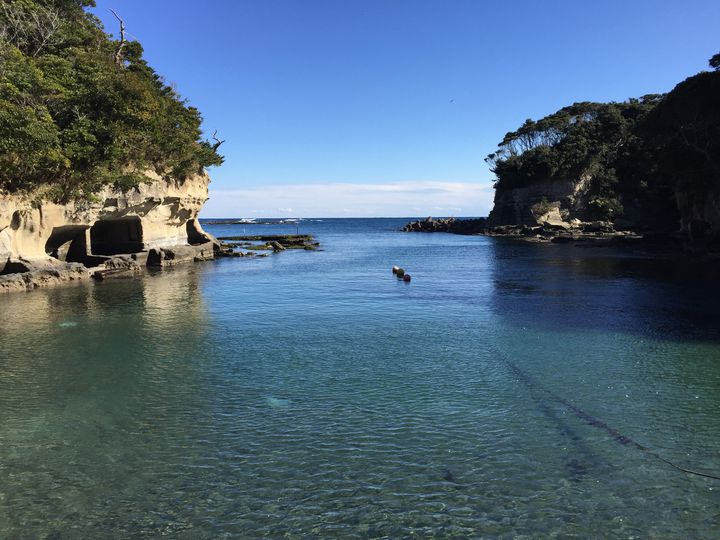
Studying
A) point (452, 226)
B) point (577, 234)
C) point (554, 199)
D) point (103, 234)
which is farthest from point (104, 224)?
point (452, 226)

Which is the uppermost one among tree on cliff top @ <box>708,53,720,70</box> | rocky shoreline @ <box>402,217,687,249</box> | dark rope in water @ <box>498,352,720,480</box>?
tree on cliff top @ <box>708,53,720,70</box>

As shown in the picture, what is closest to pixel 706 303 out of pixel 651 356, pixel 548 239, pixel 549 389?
pixel 651 356

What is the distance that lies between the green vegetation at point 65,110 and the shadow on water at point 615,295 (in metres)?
23.7

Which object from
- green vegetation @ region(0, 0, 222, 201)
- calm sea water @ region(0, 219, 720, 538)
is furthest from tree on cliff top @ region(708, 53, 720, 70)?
green vegetation @ region(0, 0, 222, 201)

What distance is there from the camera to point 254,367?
12.5 m

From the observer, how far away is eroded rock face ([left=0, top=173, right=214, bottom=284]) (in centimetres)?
2712

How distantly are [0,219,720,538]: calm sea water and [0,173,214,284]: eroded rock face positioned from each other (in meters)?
9.60

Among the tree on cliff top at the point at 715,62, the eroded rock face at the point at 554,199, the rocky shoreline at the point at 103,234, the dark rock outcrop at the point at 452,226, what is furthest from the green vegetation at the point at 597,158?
the rocky shoreline at the point at 103,234

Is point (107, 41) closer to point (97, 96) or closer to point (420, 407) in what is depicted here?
point (97, 96)

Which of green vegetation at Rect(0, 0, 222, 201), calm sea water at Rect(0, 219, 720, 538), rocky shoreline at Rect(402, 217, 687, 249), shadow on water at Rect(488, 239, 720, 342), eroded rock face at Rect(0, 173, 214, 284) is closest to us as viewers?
calm sea water at Rect(0, 219, 720, 538)

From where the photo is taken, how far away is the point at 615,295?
23.4 metres

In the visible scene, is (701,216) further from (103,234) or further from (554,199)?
(103,234)

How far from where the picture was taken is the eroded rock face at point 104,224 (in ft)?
89.0

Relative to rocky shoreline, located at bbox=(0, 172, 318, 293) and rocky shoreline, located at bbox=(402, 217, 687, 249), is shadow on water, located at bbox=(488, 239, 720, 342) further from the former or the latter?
rocky shoreline, located at bbox=(0, 172, 318, 293)
